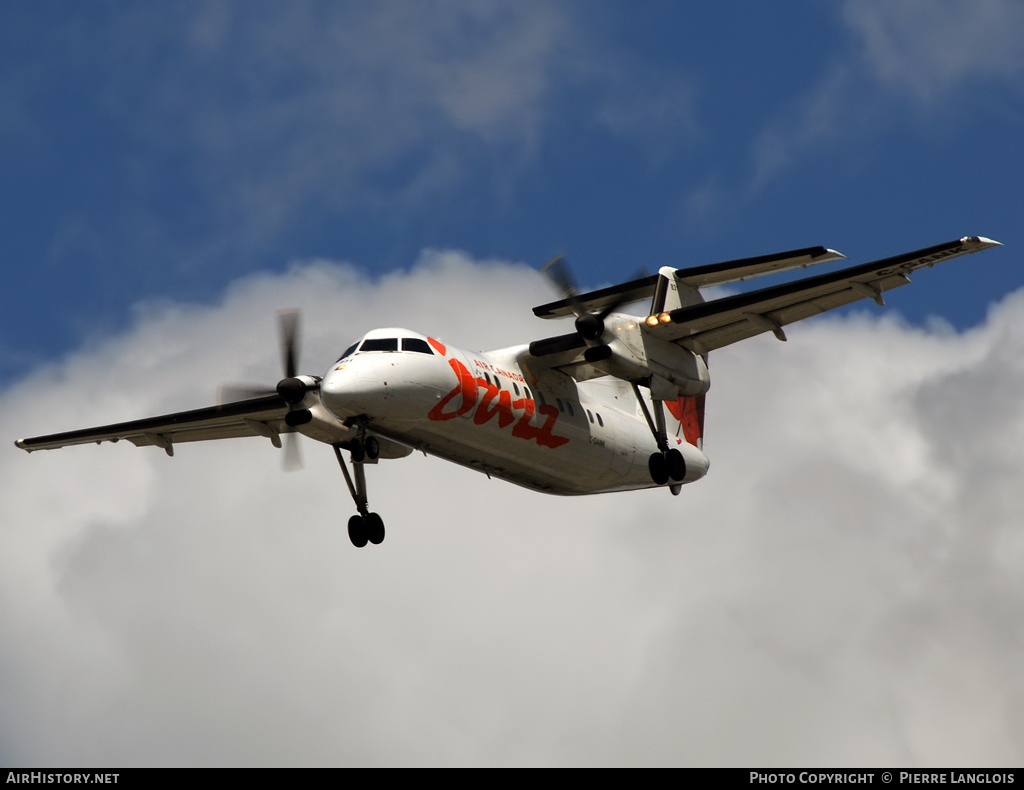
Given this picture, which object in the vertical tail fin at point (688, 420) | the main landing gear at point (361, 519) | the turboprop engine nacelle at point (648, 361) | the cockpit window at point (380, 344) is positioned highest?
the vertical tail fin at point (688, 420)

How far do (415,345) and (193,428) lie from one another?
24.0 ft

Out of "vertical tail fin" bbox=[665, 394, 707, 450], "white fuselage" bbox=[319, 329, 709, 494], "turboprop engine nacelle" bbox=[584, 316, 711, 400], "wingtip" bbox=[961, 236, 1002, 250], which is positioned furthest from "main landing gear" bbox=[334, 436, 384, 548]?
"wingtip" bbox=[961, 236, 1002, 250]

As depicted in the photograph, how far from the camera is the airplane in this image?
22953mm

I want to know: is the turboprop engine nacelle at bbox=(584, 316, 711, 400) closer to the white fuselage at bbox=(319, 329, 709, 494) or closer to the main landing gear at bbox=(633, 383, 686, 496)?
Answer: the main landing gear at bbox=(633, 383, 686, 496)

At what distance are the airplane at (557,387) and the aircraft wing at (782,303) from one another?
26 millimetres

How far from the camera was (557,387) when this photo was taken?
85.2 feet

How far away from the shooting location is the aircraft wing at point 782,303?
2312 centimetres

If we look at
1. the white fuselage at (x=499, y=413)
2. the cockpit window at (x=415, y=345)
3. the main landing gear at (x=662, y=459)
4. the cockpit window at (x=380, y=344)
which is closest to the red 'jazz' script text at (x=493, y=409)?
the white fuselage at (x=499, y=413)

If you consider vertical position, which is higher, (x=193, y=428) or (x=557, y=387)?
(x=193, y=428)

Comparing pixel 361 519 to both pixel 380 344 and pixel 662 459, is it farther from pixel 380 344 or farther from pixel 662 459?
pixel 662 459

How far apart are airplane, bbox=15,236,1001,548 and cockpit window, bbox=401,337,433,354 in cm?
2

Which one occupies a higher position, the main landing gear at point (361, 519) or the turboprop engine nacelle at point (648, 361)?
the turboprop engine nacelle at point (648, 361)

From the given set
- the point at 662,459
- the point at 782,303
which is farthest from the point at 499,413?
the point at 782,303

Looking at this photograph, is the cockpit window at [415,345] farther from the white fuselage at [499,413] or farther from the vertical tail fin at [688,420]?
the vertical tail fin at [688,420]
